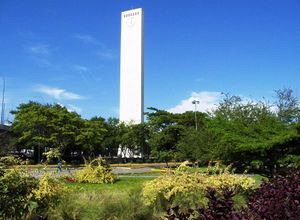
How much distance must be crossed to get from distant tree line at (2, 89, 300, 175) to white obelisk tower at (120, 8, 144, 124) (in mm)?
22162

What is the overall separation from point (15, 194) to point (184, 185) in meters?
3.99

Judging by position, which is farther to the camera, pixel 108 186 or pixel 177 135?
pixel 177 135

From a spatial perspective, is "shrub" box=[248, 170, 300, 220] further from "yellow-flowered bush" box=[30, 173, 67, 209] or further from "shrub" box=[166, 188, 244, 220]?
"yellow-flowered bush" box=[30, 173, 67, 209]

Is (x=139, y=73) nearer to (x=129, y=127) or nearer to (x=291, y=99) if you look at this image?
(x=129, y=127)

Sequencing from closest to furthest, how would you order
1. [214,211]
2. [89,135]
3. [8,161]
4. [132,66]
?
[214,211] → [8,161] → [89,135] → [132,66]

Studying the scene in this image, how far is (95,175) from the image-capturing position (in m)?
22.8

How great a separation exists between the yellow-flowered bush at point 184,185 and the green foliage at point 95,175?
10.6m

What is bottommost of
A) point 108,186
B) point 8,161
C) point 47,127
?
point 108,186

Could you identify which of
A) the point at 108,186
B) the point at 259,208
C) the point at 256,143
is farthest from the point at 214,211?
the point at 108,186

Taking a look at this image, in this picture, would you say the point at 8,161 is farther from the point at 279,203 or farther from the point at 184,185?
the point at 279,203

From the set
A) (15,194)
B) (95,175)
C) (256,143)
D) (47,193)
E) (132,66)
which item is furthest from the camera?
(132,66)

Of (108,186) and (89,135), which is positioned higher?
(89,135)

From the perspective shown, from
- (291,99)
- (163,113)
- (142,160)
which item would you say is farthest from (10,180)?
(142,160)

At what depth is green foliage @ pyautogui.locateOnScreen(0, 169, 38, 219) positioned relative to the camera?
8672 mm
